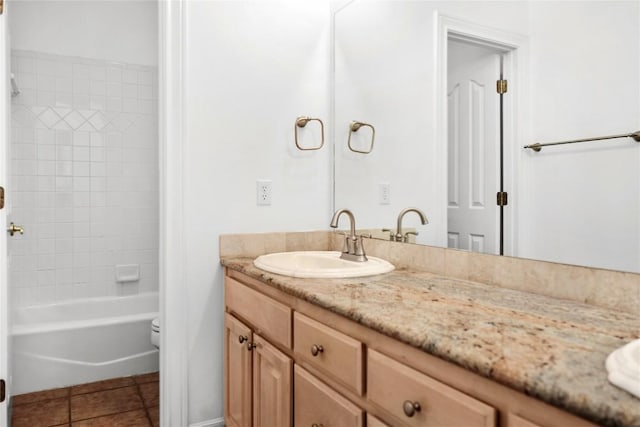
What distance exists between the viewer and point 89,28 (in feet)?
9.98

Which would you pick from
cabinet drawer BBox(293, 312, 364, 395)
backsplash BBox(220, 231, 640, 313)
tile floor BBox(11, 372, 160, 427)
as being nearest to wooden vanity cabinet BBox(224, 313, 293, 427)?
cabinet drawer BBox(293, 312, 364, 395)

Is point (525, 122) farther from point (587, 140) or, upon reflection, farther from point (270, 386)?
point (270, 386)

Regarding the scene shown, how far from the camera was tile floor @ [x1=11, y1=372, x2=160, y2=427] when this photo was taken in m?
2.14

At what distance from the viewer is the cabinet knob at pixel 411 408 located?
0.82m

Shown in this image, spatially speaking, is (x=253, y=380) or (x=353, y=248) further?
(x=353, y=248)

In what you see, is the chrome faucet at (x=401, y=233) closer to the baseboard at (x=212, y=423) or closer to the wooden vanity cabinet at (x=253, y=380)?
the wooden vanity cabinet at (x=253, y=380)

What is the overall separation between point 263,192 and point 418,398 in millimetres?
1347

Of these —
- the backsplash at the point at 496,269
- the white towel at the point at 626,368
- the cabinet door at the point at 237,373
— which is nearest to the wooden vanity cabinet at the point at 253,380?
the cabinet door at the point at 237,373

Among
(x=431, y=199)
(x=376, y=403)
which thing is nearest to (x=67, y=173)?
(x=431, y=199)

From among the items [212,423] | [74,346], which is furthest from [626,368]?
[74,346]

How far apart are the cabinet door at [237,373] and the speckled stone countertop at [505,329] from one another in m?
0.40

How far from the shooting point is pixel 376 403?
945mm

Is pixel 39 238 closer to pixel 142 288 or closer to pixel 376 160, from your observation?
pixel 142 288

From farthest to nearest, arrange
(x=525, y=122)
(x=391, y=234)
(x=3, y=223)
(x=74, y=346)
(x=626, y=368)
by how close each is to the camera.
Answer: (x=74, y=346), (x=391, y=234), (x=3, y=223), (x=525, y=122), (x=626, y=368)
